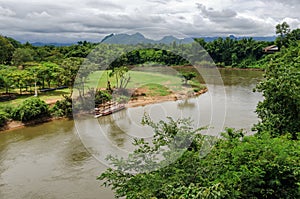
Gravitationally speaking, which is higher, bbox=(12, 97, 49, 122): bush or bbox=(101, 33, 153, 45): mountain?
bbox=(101, 33, 153, 45): mountain

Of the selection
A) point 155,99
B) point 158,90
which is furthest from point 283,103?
point 158,90

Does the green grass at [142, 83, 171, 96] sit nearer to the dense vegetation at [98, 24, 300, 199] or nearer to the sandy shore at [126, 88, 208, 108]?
the sandy shore at [126, 88, 208, 108]

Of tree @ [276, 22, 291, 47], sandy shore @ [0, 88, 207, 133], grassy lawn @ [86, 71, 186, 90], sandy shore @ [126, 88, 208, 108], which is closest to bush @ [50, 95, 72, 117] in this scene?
sandy shore @ [0, 88, 207, 133]

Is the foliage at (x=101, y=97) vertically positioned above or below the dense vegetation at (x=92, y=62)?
below

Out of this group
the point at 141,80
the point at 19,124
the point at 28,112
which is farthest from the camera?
the point at 141,80

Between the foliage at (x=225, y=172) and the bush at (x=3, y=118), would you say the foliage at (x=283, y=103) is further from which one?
the bush at (x=3, y=118)

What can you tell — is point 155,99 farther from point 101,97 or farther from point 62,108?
point 62,108

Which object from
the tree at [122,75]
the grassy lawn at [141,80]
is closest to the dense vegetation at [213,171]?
the grassy lawn at [141,80]
